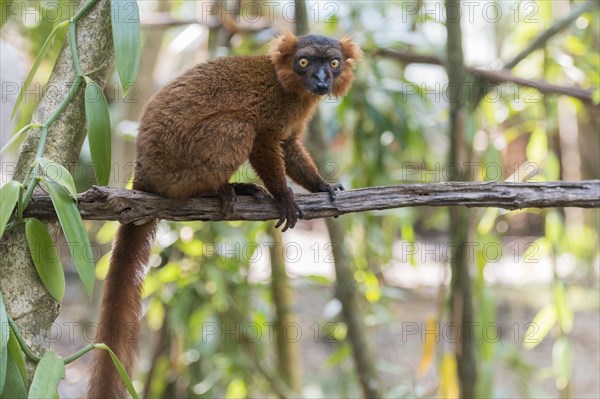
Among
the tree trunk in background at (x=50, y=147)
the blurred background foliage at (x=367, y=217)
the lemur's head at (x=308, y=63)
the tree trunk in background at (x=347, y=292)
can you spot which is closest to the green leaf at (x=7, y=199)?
the tree trunk in background at (x=50, y=147)

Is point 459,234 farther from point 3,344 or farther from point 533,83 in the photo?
point 3,344

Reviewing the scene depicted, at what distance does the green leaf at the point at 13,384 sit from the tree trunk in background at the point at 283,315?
2.71m

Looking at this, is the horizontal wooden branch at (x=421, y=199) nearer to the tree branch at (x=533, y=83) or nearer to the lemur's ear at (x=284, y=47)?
the lemur's ear at (x=284, y=47)

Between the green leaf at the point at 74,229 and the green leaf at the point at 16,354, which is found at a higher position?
the green leaf at the point at 74,229

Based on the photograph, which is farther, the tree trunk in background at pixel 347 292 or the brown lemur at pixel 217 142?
the tree trunk in background at pixel 347 292

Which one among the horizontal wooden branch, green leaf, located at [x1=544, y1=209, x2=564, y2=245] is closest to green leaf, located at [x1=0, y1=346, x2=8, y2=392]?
the horizontal wooden branch

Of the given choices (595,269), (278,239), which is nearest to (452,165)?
(278,239)

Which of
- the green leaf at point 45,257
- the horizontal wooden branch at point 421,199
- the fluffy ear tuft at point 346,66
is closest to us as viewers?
the green leaf at point 45,257

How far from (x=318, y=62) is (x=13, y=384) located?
2.10 m

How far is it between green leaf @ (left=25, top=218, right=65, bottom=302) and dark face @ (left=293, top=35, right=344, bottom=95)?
155 centimetres

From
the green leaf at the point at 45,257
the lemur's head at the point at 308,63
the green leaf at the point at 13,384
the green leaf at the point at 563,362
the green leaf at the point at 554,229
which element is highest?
the lemur's head at the point at 308,63

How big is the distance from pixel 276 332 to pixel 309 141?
1557 millimetres

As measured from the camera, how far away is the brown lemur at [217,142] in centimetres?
276

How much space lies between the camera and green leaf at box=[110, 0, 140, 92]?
7.61 ft
